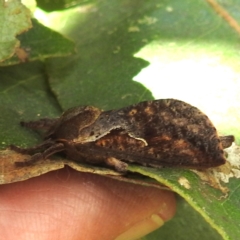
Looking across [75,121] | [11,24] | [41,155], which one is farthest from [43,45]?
[41,155]

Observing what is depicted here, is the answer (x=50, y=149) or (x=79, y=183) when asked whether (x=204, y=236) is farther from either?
(x=50, y=149)

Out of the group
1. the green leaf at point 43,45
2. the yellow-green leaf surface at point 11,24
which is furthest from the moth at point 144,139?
the green leaf at point 43,45

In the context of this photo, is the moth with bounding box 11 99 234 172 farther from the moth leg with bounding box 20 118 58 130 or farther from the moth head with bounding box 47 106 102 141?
the moth leg with bounding box 20 118 58 130

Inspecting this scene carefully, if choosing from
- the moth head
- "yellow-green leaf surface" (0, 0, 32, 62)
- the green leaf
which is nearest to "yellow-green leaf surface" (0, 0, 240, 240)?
the green leaf

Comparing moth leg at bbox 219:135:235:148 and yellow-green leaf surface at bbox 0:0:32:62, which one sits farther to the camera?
yellow-green leaf surface at bbox 0:0:32:62

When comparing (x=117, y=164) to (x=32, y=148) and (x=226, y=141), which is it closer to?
(x=32, y=148)
